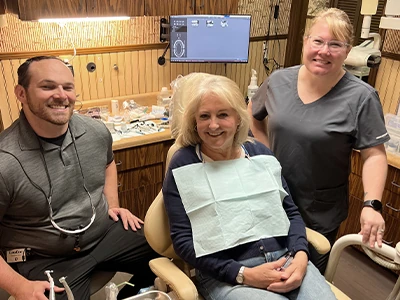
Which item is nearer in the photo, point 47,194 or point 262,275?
point 262,275

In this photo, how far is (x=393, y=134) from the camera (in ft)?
7.92

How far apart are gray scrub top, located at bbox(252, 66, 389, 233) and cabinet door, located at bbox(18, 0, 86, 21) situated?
1072 millimetres

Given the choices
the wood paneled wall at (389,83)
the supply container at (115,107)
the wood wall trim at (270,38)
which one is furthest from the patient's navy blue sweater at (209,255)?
the wood wall trim at (270,38)

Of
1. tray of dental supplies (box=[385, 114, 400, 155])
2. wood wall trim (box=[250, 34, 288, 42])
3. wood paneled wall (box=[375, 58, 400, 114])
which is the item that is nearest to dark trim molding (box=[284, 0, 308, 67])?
wood wall trim (box=[250, 34, 288, 42])

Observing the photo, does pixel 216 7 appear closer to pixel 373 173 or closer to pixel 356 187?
pixel 356 187

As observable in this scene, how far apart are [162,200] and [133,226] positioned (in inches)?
16.7

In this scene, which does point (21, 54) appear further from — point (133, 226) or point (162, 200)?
point (162, 200)

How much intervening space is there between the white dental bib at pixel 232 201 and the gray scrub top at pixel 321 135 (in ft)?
0.37

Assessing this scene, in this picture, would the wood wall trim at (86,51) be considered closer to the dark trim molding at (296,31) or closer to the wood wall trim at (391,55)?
the dark trim molding at (296,31)

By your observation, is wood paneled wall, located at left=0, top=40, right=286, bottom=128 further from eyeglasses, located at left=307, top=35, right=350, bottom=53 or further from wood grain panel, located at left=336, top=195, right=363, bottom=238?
eyeglasses, located at left=307, top=35, right=350, bottom=53

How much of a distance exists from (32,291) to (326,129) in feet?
4.07

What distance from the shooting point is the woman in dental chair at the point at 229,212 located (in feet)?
4.59

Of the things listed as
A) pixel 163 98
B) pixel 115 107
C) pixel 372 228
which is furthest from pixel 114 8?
pixel 372 228

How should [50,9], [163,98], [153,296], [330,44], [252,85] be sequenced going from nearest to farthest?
[153,296]
[330,44]
[50,9]
[163,98]
[252,85]
